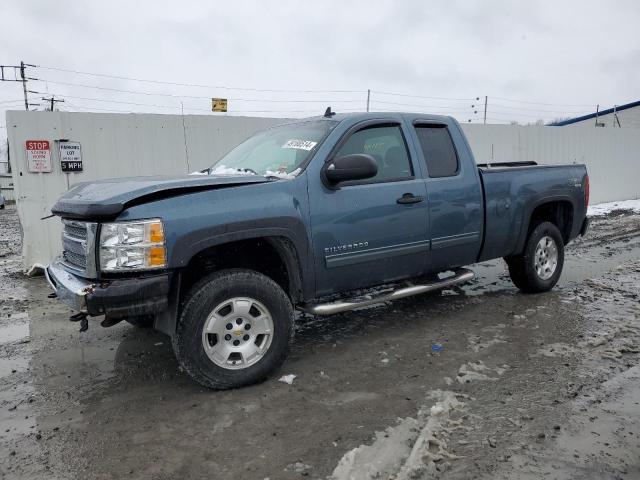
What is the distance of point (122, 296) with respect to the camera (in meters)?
3.10

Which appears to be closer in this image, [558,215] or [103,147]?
[558,215]

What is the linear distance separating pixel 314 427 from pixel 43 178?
19.9ft

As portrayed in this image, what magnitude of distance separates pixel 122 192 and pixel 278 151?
4.83ft

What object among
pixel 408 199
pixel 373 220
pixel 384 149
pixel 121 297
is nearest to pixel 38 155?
pixel 121 297

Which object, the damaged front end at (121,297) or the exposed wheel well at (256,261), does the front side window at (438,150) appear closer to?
the exposed wheel well at (256,261)

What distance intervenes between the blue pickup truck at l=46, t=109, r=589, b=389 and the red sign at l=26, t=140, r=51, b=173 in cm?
374

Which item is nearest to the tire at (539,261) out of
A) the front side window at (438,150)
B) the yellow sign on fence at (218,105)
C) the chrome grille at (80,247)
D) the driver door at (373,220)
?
the front side window at (438,150)

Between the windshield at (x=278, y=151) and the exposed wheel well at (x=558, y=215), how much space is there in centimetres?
289

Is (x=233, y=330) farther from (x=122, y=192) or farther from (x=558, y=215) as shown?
(x=558, y=215)

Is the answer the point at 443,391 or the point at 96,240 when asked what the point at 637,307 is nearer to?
the point at 443,391

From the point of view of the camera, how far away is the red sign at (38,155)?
23.3ft

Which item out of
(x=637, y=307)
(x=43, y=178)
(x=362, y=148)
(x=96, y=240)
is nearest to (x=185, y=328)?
(x=96, y=240)

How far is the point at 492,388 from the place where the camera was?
3.46m

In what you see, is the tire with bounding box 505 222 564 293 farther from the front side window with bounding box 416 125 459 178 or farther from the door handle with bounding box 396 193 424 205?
the door handle with bounding box 396 193 424 205
